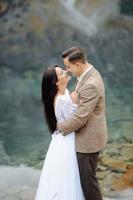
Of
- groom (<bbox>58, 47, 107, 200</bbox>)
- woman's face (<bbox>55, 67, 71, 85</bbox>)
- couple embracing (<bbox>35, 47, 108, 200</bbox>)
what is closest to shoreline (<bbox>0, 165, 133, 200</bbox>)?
couple embracing (<bbox>35, 47, 108, 200</bbox>)

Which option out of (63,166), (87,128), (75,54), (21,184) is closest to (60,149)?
(63,166)

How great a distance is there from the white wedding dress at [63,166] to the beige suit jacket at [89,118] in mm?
61

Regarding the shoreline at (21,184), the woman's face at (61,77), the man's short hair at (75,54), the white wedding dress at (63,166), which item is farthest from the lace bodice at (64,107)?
the shoreline at (21,184)

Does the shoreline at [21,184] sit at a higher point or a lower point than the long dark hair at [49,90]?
lower

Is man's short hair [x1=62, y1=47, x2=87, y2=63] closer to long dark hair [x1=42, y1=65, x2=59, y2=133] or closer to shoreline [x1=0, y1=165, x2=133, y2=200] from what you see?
long dark hair [x1=42, y1=65, x2=59, y2=133]

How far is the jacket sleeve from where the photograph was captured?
3977mm

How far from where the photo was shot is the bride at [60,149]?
13.5ft

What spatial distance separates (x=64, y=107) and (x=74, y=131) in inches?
7.3

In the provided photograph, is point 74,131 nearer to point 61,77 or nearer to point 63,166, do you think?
point 63,166

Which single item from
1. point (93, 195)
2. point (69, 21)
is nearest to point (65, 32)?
point (69, 21)

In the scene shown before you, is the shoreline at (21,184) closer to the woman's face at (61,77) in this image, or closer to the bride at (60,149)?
the bride at (60,149)

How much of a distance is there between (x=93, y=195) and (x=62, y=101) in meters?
0.70

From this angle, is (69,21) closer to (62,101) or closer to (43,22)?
(43,22)

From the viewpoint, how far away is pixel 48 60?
5.65m
